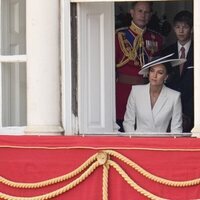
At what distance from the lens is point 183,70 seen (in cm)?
895

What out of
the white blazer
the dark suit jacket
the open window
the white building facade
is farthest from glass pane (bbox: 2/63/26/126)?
the dark suit jacket

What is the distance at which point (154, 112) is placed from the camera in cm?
838

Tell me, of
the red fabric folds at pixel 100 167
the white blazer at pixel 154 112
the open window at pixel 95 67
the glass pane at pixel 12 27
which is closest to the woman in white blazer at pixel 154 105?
the white blazer at pixel 154 112

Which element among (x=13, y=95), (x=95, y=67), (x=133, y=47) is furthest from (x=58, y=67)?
(x=133, y=47)

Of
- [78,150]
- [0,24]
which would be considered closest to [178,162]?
[78,150]

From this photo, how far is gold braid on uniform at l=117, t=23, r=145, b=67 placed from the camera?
8.90 meters

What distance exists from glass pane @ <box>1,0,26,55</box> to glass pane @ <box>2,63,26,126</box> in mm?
128

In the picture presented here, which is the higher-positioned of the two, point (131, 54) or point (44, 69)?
point (131, 54)

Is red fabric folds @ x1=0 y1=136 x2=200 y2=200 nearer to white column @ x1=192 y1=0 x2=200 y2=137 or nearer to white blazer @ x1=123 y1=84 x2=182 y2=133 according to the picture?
white column @ x1=192 y1=0 x2=200 y2=137

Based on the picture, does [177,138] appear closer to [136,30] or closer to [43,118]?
[43,118]

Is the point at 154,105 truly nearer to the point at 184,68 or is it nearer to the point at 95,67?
the point at 95,67

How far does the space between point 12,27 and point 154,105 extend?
1.16 m

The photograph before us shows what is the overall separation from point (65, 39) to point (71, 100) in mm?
422

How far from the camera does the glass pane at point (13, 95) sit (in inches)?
328
